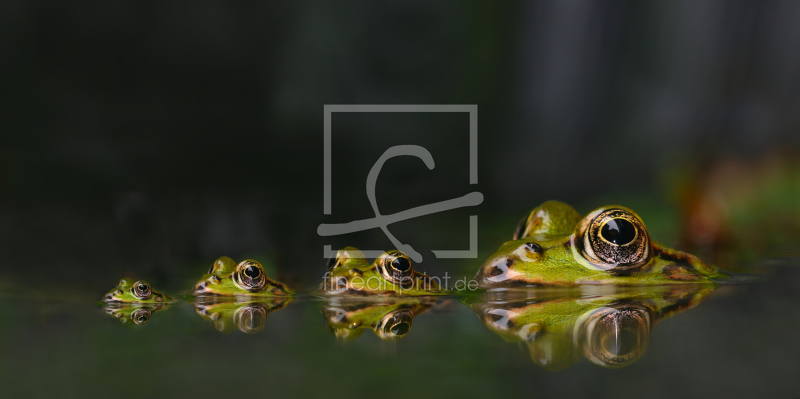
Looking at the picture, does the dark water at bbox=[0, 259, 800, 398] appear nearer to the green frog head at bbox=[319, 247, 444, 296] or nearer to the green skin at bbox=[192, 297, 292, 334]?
the green skin at bbox=[192, 297, 292, 334]

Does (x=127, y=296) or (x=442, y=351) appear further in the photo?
(x=127, y=296)

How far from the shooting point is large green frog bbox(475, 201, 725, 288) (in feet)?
2.00

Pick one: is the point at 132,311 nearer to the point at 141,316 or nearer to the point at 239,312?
the point at 141,316

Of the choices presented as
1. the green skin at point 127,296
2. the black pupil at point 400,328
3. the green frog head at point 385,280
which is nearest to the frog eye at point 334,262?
the green frog head at point 385,280

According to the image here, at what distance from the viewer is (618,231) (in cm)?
60

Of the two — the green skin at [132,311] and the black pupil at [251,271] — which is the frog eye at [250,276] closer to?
the black pupil at [251,271]

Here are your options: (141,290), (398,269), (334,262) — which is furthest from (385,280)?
(141,290)

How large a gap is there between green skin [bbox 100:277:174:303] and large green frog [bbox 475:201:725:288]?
576 millimetres

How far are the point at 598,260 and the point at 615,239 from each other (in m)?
0.04

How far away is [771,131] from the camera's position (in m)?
1.75

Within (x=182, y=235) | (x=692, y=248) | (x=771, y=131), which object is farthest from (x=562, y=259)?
(x=771, y=131)

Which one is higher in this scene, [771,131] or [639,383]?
[771,131]

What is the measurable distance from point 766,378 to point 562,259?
15.1 inches

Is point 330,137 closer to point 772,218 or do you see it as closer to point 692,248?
point 692,248
